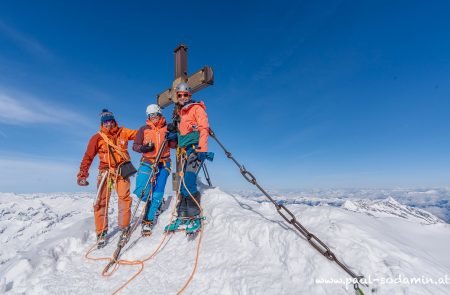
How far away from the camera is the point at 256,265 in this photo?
12.0ft

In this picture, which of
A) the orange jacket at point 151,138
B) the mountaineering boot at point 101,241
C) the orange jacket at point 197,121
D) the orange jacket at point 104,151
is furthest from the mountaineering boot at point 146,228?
the orange jacket at point 197,121

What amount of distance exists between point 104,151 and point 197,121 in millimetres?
3202

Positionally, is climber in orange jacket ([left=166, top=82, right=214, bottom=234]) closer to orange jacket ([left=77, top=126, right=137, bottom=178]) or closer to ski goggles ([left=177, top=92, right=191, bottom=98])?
ski goggles ([left=177, top=92, right=191, bottom=98])

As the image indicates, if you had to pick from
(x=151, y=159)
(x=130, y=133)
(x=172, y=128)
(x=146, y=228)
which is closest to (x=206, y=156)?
(x=172, y=128)

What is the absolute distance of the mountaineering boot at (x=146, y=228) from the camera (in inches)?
237

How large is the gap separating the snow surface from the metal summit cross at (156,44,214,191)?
2761 mm

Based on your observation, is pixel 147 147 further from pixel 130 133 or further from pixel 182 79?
pixel 182 79

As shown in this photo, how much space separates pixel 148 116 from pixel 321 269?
590 centimetres

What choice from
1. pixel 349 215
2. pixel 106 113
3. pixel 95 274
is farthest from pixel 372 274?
pixel 106 113

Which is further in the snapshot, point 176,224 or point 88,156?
point 88,156

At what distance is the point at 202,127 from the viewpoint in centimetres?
547

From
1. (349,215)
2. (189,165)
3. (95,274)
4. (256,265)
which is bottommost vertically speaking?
(95,274)

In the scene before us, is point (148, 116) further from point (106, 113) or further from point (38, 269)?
point (38, 269)

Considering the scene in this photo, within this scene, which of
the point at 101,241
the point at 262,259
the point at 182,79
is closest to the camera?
the point at 262,259
